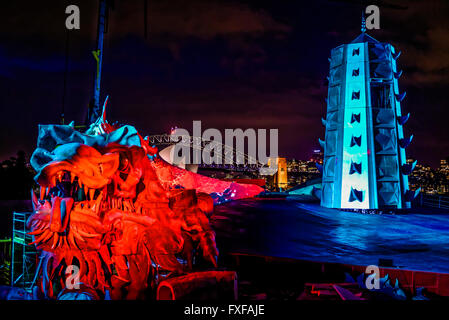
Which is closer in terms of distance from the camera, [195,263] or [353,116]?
[195,263]

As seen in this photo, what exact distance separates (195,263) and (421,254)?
642 cm

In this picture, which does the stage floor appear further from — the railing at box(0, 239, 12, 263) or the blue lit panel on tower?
the railing at box(0, 239, 12, 263)

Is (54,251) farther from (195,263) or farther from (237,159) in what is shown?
(237,159)

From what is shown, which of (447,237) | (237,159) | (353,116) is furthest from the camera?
(237,159)

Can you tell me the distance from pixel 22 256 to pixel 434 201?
27.5m

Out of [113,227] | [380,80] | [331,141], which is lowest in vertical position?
[113,227]

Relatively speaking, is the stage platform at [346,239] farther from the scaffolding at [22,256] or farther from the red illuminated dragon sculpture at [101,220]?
the scaffolding at [22,256]

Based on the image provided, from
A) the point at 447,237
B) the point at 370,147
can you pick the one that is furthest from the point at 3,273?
the point at 370,147

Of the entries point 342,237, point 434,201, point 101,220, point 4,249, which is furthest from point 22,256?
point 434,201

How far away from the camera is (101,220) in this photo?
6488mm

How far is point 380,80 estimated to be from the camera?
21719mm

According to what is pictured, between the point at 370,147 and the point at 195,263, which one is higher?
the point at 370,147

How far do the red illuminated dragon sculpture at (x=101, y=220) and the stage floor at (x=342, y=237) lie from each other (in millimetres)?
3873

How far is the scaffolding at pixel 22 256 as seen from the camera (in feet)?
31.4
